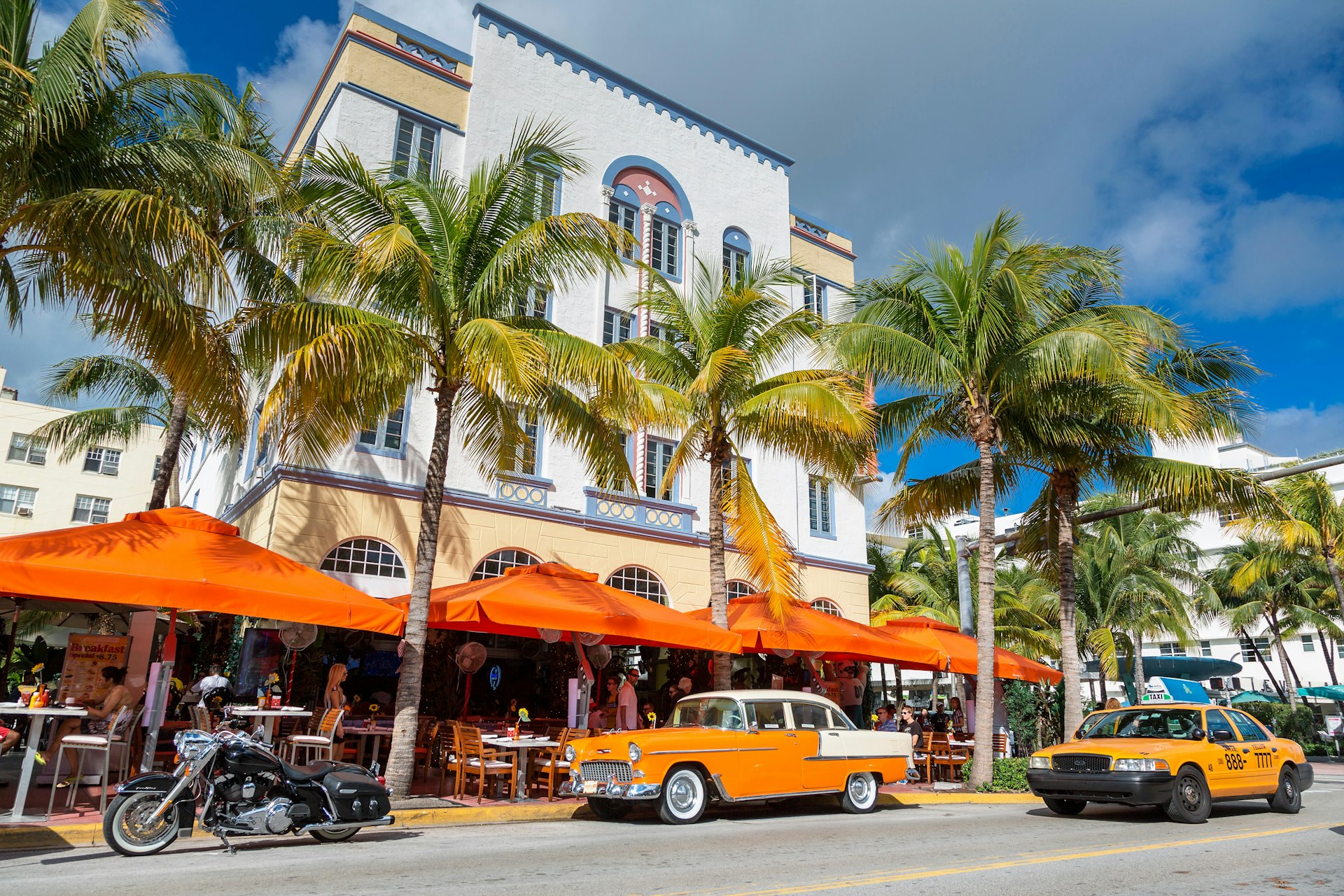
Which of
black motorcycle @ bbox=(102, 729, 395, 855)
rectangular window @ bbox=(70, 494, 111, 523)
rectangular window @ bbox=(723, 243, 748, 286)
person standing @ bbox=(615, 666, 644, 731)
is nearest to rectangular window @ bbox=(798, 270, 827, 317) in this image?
rectangular window @ bbox=(723, 243, 748, 286)

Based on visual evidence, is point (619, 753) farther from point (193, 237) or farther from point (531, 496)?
point (531, 496)

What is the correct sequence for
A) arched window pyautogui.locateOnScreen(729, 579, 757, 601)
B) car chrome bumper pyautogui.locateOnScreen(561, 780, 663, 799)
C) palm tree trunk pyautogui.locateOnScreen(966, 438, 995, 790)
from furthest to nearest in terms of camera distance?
1. arched window pyautogui.locateOnScreen(729, 579, 757, 601)
2. palm tree trunk pyautogui.locateOnScreen(966, 438, 995, 790)
3. car chrome bumper pyautogui.locateOnScreen(561, 780, 663, 799)

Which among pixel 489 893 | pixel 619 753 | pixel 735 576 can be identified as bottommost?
pixel 489 893

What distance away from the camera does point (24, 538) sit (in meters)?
9.74

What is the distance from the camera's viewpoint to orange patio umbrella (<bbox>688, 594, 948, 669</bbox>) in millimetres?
15320

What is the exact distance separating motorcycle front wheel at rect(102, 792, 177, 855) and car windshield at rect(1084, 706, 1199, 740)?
11.5 m

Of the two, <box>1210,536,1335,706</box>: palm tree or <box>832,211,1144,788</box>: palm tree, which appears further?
<box>1210,536,1335,706</box>: palm tree

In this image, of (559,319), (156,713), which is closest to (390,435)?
(559,319)

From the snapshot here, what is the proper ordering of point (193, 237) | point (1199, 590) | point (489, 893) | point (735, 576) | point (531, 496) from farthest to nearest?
point (1199, 590)
point (735, 576)
point (531, 496)
point (193, 237)
point (489, 893)

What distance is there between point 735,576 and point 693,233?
915cm

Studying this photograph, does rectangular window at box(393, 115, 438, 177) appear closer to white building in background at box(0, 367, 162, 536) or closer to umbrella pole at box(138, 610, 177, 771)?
umbrella pole at box(138, 610, 177, 771)

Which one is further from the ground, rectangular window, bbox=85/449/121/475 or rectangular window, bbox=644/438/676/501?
rectangular window, bbox=85/449/121/475

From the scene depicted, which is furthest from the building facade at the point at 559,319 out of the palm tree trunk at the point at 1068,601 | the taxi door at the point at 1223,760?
the taxi door at the point at 1223,760

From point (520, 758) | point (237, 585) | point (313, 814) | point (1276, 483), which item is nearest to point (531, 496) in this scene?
point (520, 758)
